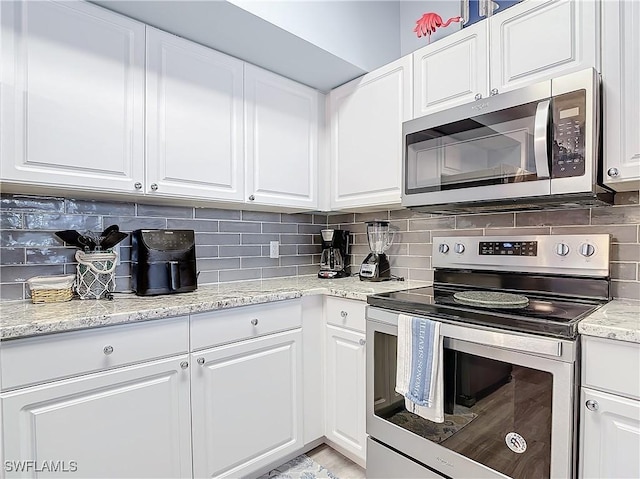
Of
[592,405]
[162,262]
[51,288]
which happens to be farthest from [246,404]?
[592,405]

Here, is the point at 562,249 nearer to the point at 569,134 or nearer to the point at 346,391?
the point at 569,134

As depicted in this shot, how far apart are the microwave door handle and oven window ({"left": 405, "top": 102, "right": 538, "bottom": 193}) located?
0.09 ft

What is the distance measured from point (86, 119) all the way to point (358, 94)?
54.7 inches

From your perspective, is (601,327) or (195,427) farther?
(195,427)

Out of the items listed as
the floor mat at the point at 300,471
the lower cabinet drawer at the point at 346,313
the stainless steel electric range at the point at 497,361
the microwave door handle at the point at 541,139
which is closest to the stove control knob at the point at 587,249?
the stainless steel electric range at the point at 497,361

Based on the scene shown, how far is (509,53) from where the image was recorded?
148 cm

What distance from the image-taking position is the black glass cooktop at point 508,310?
1101 millimetres

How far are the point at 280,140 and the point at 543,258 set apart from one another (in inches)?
57.6

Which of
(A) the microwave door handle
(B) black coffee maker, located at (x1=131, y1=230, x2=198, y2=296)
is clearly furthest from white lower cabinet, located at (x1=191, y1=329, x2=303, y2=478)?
(A) the microwave door handle

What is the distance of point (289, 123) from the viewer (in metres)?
2.10

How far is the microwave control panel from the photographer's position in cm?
125

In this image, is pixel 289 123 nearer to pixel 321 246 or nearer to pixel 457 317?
pixel 321 246

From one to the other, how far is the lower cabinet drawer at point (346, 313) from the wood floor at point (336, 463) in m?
0.72

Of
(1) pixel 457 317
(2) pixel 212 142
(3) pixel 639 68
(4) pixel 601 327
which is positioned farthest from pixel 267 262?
(3) pixel 639 68
